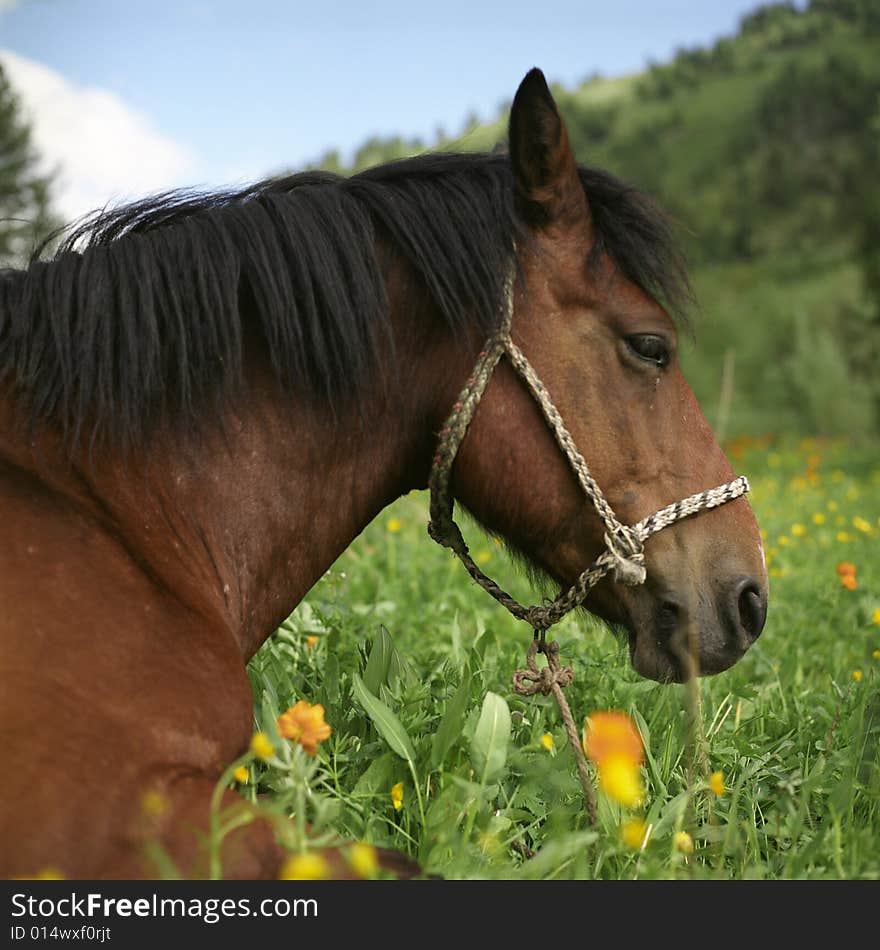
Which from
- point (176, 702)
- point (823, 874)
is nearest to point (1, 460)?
point (176, 702)

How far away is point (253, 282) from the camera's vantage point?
6.96ft

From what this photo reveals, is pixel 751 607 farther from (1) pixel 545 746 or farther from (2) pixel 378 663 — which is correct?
(2) pixel 378 663

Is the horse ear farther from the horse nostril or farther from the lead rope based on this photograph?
the horse nostril

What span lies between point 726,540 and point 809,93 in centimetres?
7491

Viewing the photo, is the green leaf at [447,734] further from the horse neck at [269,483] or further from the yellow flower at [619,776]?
the yellow flower at [619,776]

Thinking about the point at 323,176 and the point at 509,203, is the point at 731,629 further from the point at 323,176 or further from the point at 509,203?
the point at 323,176

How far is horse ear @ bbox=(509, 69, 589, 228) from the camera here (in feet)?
6.95

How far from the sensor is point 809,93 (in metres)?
65.8

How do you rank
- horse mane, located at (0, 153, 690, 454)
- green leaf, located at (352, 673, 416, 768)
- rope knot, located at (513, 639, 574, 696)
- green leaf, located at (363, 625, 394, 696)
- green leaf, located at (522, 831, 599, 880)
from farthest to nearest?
green leaf, located at (363, 625, 394, 696), rope knot, located at (513, 639, 574, 696), green leaf, located at (352, 673, 416, 768), horse mane, located at (0, 153, 690, 454), green leaf, located at (522, 831, 599, 880)

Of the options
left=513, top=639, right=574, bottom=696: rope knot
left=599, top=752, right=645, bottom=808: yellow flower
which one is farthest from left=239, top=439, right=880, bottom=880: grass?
left=599, top=752, right=645, bottom=808: yellow flower

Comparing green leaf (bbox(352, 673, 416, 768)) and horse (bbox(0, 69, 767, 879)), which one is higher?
horse (bbox(0, 69, 767, 879))

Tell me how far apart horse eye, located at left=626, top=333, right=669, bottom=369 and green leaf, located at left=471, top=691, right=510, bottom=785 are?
3.14 ft

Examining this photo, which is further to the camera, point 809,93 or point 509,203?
point 809,93

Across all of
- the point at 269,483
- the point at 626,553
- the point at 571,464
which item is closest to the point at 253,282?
the point at 269,483
